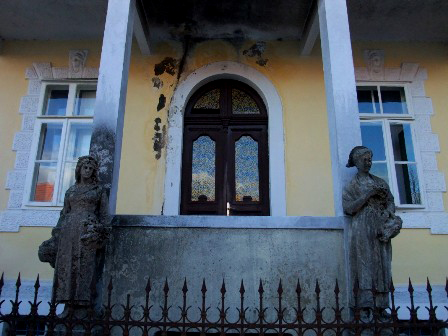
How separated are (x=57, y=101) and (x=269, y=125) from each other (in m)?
3.41

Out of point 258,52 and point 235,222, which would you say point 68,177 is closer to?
point 235,222

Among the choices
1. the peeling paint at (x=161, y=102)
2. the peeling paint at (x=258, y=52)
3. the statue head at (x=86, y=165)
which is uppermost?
the peeling paint at (x=258, y=52)

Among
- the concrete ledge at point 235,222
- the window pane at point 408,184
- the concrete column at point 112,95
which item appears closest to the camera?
the concrete ledge at point 235,222

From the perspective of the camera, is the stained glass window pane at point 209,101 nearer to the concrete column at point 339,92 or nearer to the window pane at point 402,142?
the concrete column at point 339,92

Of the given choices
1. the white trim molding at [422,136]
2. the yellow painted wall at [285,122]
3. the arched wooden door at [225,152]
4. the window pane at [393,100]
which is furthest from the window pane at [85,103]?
the window pane at [393,100]

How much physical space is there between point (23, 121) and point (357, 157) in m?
5.13

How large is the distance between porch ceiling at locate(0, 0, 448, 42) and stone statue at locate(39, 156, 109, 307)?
310 centimetres

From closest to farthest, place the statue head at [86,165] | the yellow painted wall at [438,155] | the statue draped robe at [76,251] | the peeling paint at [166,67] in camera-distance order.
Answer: the statue draped robe at [76,251]
the statue head at [86,165]
the yellow painted wall at [438,155]
the peeling paint at [166,67]

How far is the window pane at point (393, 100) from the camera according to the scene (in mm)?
7137

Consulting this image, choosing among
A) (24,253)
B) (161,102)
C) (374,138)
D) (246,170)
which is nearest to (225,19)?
(161,102)

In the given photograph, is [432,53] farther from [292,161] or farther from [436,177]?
[292,161]

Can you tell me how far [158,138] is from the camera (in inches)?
268

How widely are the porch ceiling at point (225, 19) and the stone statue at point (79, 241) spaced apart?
3.10 m

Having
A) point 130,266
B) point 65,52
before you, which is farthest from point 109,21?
point 130,266
